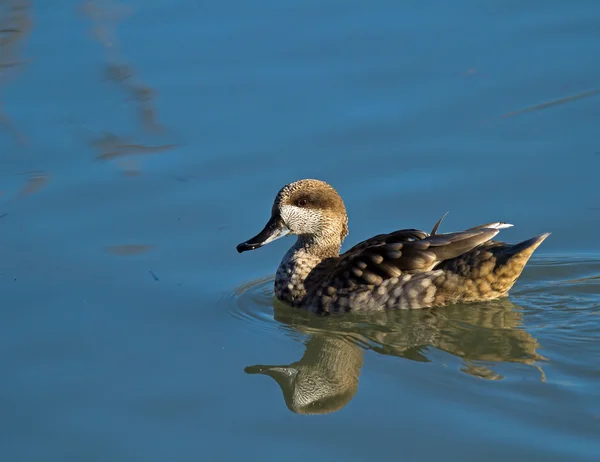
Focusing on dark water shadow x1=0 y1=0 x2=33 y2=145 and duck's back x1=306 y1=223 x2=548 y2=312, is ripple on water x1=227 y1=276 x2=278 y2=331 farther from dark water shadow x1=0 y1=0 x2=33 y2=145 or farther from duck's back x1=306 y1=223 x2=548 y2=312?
dark water shadow x1=0 y1=0 x2=33 y2=145

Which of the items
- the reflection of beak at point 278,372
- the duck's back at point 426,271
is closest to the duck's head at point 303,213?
the duck's back at point 426,271

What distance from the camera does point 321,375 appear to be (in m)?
7.74

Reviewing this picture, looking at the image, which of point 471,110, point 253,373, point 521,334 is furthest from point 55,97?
point 521,334

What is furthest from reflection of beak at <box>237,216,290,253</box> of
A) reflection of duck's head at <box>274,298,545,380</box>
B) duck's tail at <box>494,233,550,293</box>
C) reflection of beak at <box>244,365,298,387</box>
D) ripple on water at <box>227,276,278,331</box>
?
duck's tail at <box>494,233,550,293</box>

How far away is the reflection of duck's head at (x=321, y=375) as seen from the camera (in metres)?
7.19

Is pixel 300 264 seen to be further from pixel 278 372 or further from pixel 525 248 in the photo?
pixel 525 248

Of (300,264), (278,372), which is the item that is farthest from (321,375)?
(300,264)

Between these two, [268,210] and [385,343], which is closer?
[385,343]

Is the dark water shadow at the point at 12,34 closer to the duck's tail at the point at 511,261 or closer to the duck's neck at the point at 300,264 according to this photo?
the duck's neck at the point at 300,264

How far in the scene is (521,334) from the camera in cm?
795

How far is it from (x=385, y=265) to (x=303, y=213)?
816 mm

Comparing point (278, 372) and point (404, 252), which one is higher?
point (404, 252)

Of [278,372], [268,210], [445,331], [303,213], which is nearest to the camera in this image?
[278,372]

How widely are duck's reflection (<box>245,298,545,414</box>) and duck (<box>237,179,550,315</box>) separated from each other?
11cm
